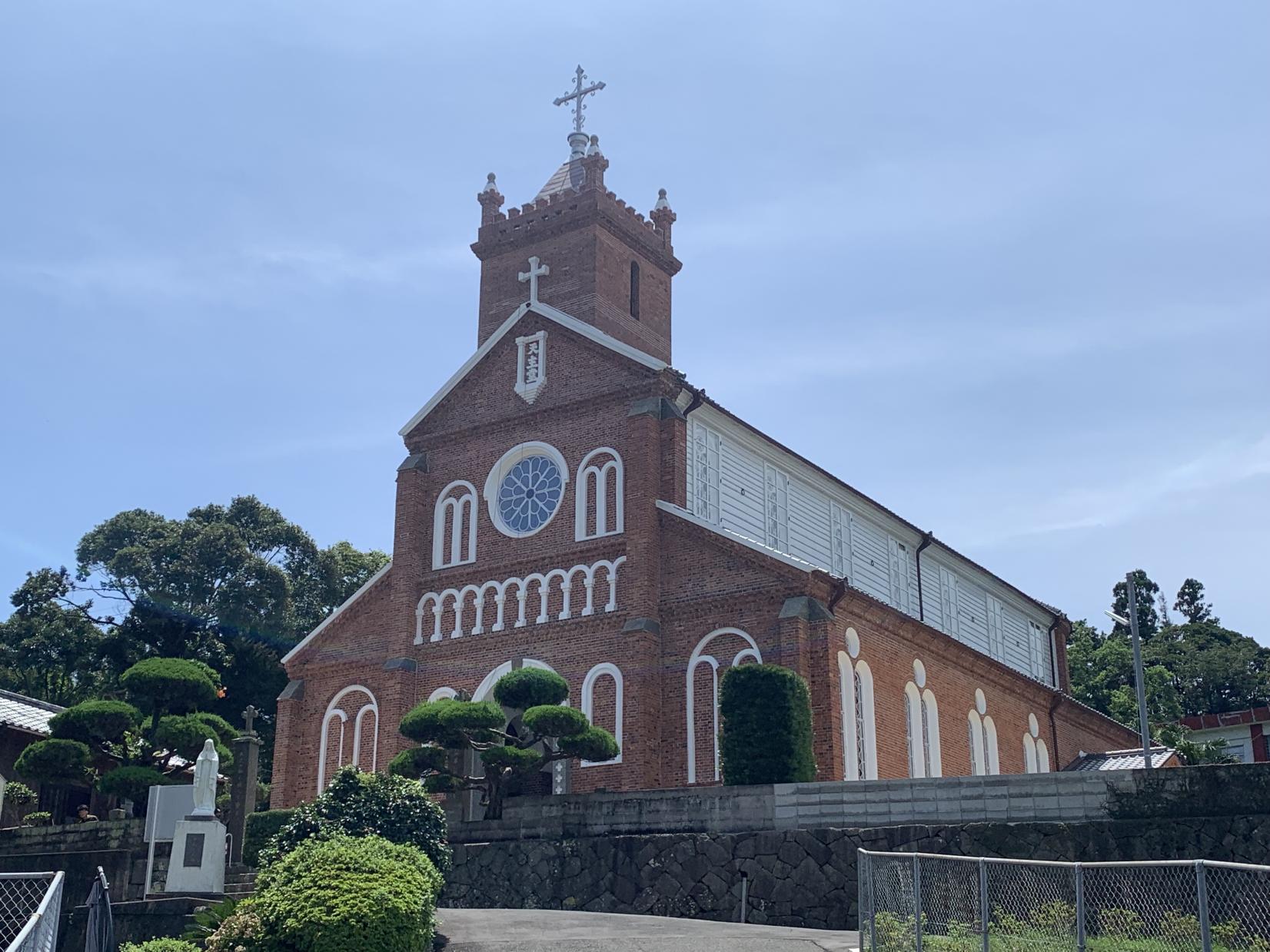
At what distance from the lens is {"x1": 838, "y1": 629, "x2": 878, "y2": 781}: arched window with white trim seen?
31500 mm

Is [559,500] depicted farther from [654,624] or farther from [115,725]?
[115,725]

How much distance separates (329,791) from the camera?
2184 cm

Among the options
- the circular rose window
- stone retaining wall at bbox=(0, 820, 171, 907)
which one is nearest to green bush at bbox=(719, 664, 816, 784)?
stone retaining wall at bbox=(0, 820, 171, 907)

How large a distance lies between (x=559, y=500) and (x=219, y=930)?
18691 millimetres

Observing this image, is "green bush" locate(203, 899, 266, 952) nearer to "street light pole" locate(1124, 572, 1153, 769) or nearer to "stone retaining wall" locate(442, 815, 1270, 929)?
"stone retaining wall" locate(442, 815, 1270, 929)

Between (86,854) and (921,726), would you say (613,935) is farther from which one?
(921,726)

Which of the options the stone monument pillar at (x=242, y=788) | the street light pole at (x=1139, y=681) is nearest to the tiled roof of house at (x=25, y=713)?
the stone monument pillar at (x=242, y=788)

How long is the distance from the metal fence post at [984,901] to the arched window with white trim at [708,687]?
54.7 ft

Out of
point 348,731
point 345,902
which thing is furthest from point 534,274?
point 345,902

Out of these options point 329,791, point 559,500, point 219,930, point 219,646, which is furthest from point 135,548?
point 219,930

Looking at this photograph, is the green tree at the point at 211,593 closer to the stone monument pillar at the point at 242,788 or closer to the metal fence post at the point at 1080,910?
the stone monument pillar at the point at 242,788

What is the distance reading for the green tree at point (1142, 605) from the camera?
283 ft

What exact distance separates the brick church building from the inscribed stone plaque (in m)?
10.3

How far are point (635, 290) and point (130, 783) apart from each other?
1840cm
